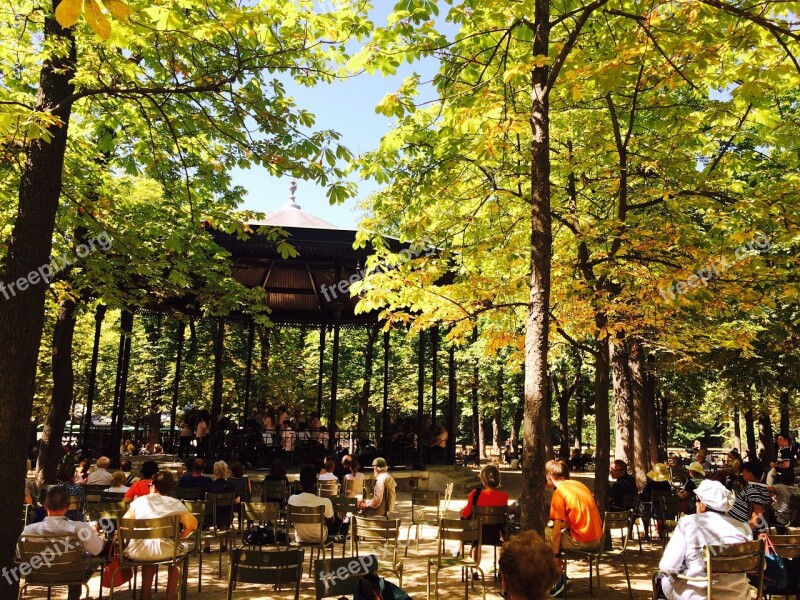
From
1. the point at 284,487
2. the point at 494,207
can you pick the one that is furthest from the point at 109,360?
the point at 494,207

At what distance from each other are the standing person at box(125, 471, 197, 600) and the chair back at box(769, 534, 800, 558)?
18.0 ft

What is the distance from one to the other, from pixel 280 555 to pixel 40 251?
365cm

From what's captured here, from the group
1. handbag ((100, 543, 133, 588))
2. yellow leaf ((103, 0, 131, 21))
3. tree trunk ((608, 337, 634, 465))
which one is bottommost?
handbag ((100, 543, 133, 588))

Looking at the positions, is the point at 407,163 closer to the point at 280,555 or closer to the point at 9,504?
the point at 280,555

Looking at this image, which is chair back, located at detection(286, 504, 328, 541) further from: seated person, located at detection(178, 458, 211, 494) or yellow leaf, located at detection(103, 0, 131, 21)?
yellow leaf, located at detection(103, 0, 131, 21)

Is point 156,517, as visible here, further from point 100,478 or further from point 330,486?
point 100,478

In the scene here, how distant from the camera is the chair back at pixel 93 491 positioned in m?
8.65

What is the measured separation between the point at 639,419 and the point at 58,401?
45.0 ft

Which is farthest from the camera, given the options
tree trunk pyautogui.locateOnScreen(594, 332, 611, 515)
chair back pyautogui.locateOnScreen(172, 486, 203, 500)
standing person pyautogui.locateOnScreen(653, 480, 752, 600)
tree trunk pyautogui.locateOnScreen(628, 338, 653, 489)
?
tree trunk pyautogui.locateOnScreen(628, 338, 653, 489)

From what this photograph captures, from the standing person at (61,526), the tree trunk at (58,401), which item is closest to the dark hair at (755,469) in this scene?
the standing person at (61,526)

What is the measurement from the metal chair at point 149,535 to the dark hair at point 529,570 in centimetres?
342

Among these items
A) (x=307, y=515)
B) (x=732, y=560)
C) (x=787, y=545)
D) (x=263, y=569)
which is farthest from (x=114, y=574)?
(x=787, y=545)

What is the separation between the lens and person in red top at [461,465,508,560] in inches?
290

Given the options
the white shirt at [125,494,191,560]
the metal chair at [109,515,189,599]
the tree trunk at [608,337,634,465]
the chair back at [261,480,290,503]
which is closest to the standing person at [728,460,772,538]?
the metal chair at [109,515,189,599]
